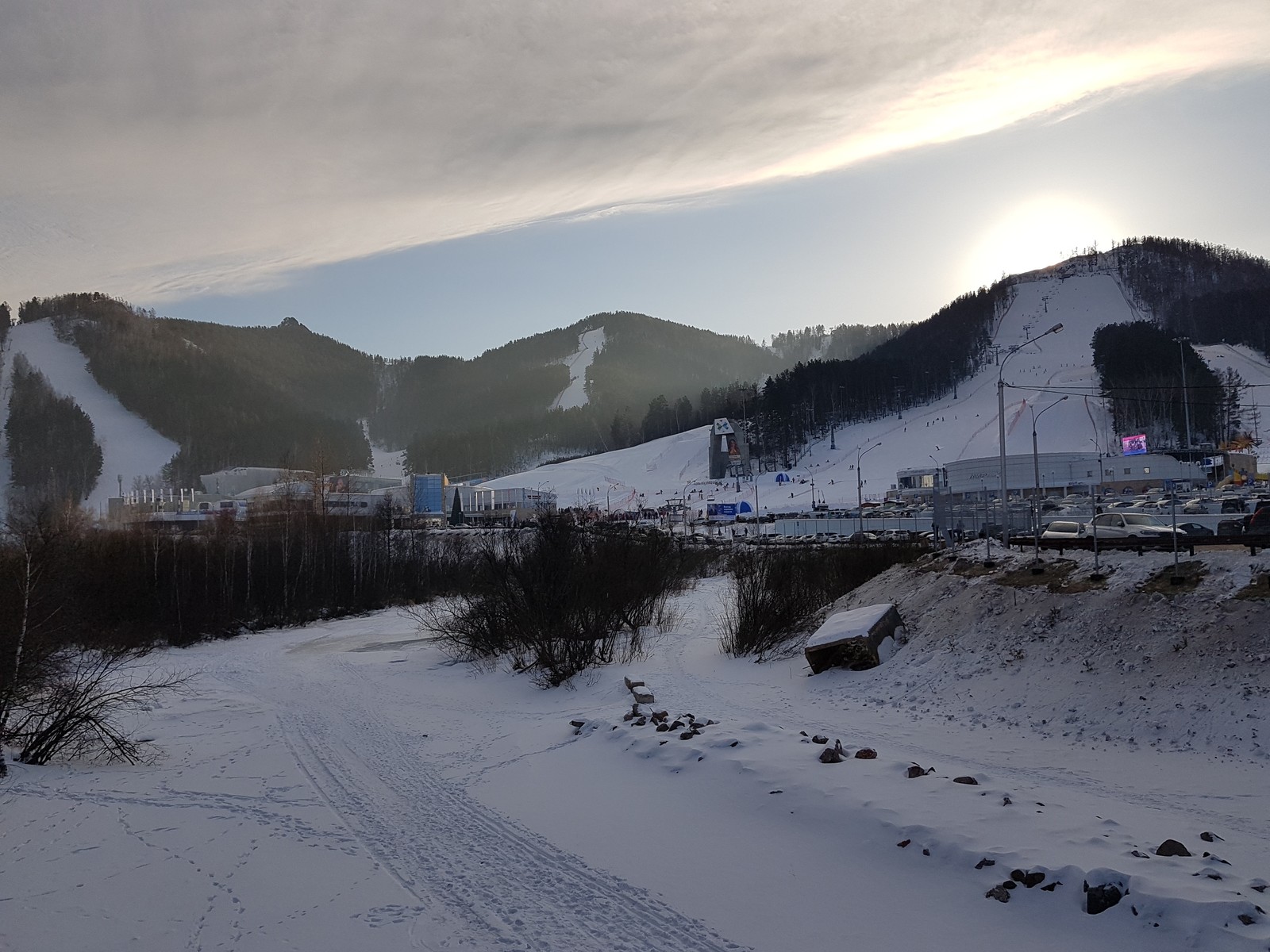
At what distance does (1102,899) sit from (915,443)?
137 meters

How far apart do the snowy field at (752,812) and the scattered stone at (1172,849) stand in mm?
185

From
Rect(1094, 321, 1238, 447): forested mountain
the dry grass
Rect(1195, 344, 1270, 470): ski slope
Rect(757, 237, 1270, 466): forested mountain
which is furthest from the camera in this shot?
Rect(1195, 344, 1270, 470): ski slope

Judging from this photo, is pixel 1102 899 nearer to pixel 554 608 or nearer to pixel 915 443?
pixel 554 608

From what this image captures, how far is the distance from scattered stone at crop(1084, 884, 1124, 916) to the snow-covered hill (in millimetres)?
98273

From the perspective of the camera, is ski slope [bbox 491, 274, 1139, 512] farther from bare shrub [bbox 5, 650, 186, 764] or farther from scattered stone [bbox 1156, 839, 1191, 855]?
scattered stone [bbox 1156, 839, 1191, 855]

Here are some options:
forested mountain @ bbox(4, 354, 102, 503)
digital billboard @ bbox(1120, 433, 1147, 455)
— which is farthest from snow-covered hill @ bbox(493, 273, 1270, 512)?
forested mountain @ bbox(4, 354, 102, 503)

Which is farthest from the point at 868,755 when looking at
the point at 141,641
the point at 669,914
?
the point at 141,641

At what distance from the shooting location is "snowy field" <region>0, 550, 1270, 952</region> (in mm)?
7426

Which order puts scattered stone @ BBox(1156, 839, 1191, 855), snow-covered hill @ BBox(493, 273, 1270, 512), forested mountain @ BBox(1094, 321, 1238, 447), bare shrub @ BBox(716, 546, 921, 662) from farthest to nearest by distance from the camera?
snow-covered hill @ BBox(493, 273, 1270, 512) → forested mountain @ BBox(1094, 321, 1238, 447) → bare shrub @ BBox(716, 546, 921, 662) → scattered stone @ BBox(1156, 839, 1191, 855)

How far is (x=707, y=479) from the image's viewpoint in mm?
150000

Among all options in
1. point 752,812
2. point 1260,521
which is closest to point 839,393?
point 1260,521

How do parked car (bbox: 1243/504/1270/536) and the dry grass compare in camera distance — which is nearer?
the dry grass

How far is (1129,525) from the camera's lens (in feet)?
106

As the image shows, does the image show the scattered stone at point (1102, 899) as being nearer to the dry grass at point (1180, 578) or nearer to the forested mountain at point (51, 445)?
the dry grass at point (1180, 578)
